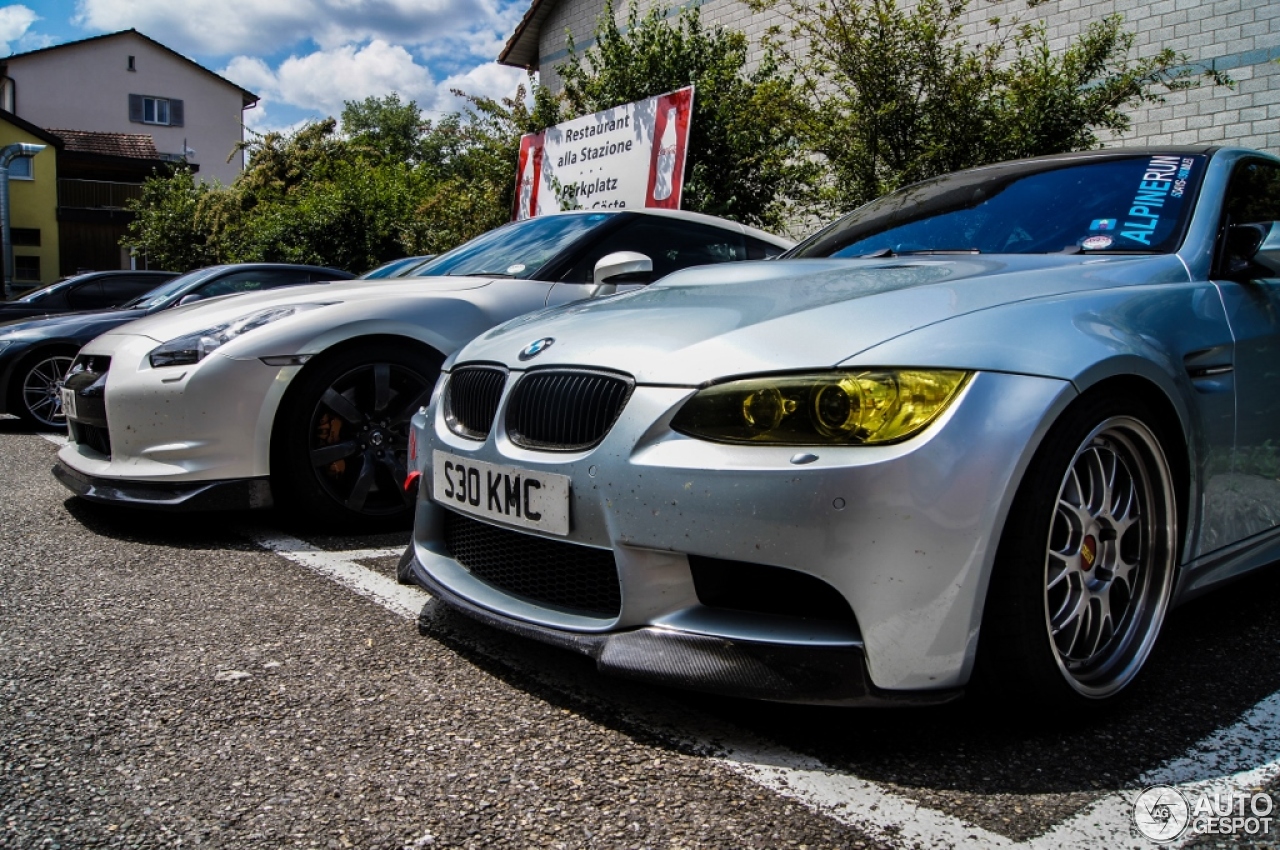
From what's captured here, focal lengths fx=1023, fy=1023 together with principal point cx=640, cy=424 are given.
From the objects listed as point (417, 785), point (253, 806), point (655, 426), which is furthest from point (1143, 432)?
point (253, 806)

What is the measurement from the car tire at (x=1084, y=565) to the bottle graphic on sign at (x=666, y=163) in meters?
7.60

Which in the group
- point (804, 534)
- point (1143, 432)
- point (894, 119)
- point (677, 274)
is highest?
point (894, 119)

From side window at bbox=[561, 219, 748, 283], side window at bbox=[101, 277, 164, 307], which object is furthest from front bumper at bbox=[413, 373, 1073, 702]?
side window at bbox=[101, 277, 164, 307]

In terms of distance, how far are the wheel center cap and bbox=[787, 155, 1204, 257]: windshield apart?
92cm

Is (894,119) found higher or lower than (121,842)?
higher

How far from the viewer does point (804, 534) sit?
1.95 m

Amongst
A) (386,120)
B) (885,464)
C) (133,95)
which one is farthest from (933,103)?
(386,120)

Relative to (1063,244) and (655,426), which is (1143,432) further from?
(655,426)

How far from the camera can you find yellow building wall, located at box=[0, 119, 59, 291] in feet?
125

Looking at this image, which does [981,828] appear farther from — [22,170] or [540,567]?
→ [22,170]

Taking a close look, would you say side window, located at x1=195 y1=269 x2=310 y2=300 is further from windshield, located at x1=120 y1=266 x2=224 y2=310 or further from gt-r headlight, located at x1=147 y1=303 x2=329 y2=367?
gt-r headlight, located at x1=147 y1=303 x2=329 y2=367

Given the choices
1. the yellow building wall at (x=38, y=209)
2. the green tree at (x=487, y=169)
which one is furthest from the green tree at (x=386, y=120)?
the green tree at (x=487, y=169)

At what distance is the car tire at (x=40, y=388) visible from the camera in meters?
8.06

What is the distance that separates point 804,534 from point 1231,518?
55.1 inches
